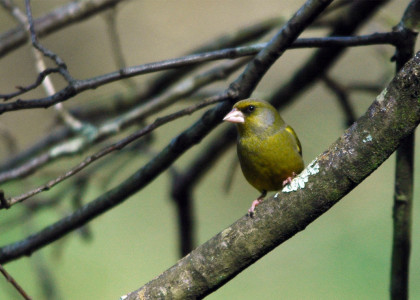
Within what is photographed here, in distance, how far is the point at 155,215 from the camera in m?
5.75

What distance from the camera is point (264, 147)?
9.62 feet

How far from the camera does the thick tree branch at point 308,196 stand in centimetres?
160

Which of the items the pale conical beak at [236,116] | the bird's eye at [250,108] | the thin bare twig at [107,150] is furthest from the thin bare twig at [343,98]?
the thin bare twig at [107,150]

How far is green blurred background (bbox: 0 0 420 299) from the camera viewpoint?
4469mm

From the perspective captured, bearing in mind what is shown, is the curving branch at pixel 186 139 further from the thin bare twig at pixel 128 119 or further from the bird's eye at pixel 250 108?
the thin bare twig at pixel 128 119

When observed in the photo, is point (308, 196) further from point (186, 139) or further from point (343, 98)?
point (343, 98)

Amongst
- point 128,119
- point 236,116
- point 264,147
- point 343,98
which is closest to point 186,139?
point 236,116

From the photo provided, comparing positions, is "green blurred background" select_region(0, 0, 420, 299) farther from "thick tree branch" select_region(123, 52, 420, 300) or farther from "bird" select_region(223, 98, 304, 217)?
"thick tree branch" select_region(123, 52, 420, 300)

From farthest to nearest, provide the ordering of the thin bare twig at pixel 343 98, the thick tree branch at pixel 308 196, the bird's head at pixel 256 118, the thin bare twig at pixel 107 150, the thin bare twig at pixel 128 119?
the thin bare twig at pixel 343 98
the thin bare twig at pixel 128 119
the bird's head at pixel 256 118
the thin bare twig at pixel 107 150
the thick tree branch at pixel 308 196

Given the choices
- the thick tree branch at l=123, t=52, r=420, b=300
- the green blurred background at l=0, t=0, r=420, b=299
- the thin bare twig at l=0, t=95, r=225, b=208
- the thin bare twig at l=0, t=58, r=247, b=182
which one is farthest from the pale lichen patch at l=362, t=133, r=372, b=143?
the green blurred background at l=0, t=0, r=420, b=299

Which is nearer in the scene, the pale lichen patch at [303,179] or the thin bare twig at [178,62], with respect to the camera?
the pale lichen patch at [303,179]

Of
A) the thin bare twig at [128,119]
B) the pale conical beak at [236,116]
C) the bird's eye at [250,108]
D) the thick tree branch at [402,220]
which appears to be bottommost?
the thick tree branch at [402,220]

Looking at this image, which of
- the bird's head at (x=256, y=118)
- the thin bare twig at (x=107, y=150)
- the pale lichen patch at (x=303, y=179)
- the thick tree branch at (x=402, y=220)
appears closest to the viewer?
the pale lichen patch at (x=303, y=179)

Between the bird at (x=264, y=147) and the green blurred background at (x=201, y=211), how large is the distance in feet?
4.08
